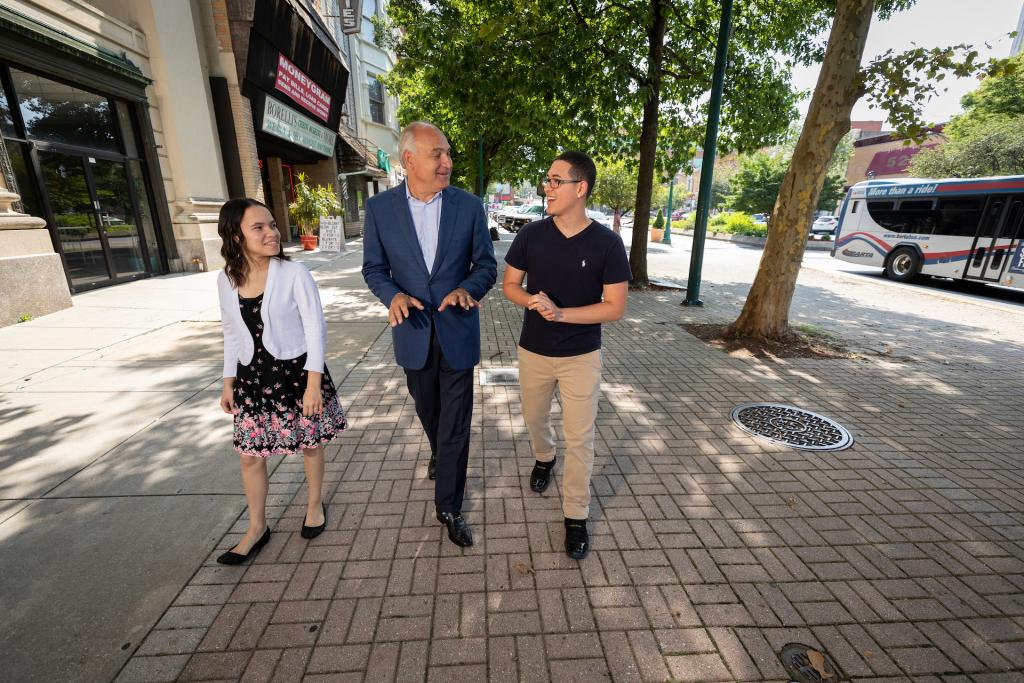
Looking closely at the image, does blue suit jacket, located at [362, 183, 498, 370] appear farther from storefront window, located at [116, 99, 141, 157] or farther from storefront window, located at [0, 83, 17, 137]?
storefront window, located at [116, 99, 141, 157]

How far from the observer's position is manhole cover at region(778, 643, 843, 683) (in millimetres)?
1903

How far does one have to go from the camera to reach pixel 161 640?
2016 millimetres

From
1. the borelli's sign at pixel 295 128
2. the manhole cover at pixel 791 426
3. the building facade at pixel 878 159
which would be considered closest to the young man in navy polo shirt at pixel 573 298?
the manhole cover at pixel 791 426

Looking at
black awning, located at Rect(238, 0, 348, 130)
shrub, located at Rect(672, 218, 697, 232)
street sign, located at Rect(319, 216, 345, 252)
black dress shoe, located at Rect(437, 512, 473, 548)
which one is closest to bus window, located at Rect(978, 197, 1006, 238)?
black dress shoe, located at Rect(437, 512, 473, 548)

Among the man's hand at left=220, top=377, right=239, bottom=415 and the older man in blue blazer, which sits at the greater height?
the older man in blue blazer

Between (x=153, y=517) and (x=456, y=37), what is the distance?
34.1 ft

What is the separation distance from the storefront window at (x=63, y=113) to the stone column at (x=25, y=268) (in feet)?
7.56

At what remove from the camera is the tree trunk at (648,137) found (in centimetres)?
949

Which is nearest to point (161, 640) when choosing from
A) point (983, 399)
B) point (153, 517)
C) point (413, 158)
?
point (153, 517)

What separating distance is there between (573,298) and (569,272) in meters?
0.15

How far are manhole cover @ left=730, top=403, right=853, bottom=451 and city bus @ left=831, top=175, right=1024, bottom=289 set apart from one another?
1176 cm

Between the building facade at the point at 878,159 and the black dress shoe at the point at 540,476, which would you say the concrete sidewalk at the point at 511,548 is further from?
the building facade at the point at 878,159

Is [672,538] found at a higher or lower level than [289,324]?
lower

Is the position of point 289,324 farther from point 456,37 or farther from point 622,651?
point 456,37
